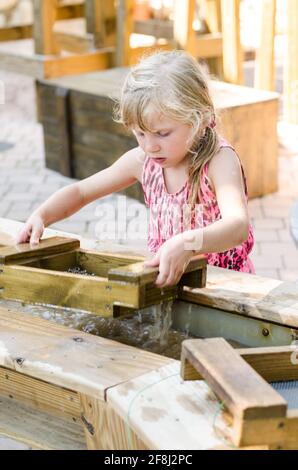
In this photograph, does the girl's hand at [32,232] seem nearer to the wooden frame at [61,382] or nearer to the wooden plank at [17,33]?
the wooden frame at [61,382]

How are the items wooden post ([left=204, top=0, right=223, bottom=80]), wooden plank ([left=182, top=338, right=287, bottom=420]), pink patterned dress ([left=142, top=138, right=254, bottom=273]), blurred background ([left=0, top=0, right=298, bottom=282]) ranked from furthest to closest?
wooden post ([left=204, top=0, right=223, bottom=80]) < blurred background ([left=0, top=0, right=298, bottom=282]) < pink patterned dress ([left=142, top=138, right=254, bottom=273]) < wooden plank ([left=182, top=338, right=287, bottom=420])

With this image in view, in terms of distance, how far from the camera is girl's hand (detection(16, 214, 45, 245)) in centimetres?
239

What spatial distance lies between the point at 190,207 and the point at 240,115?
250cm

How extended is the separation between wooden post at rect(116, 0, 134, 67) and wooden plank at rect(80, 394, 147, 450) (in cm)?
486

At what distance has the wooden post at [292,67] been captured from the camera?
5652 millimetres

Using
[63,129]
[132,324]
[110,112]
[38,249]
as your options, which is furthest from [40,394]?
[63,129]

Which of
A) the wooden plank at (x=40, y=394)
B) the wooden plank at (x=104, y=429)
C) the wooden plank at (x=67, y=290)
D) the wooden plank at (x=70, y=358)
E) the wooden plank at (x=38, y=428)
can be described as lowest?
the wooden plank at (x=38, y=428)

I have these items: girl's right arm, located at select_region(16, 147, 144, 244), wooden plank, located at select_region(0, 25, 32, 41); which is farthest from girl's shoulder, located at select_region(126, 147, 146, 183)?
wooden plank, located at select_region(0, 25, 32, 41)

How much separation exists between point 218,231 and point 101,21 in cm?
473

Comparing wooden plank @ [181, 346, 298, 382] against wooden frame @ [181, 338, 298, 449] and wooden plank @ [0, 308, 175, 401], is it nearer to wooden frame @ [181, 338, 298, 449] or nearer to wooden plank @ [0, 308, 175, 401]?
wooden frame @ [181, 338, 298, 449]

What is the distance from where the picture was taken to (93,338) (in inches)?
73.9

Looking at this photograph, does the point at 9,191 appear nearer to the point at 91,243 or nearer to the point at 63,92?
the point at 63,92

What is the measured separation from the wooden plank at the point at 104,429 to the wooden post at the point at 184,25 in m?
4.33

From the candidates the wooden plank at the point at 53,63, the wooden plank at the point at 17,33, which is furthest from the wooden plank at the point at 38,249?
the wooden plank at the point at 17,33
